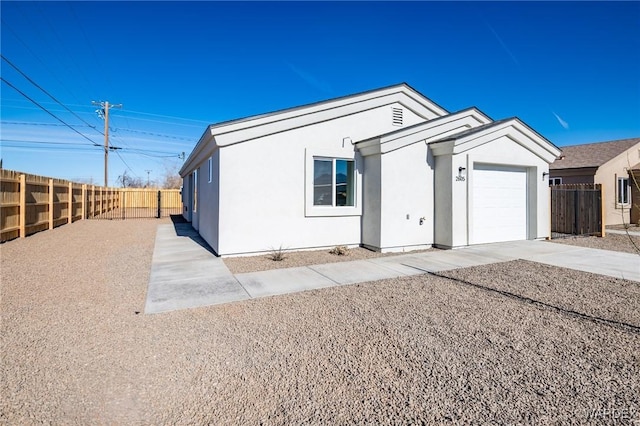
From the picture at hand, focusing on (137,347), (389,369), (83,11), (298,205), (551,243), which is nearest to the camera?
(389,369)

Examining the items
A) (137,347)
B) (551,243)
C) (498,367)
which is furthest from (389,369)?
(551,243)

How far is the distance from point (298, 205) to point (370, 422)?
733cm

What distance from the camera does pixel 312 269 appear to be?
7.41 m

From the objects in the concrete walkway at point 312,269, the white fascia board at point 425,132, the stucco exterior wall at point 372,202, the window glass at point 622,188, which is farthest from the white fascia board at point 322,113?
the window glass at point 622,188

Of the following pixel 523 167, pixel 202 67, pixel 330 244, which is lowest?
pixel 330 244

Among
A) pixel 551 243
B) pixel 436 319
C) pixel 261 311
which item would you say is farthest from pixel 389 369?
pixel 551 243

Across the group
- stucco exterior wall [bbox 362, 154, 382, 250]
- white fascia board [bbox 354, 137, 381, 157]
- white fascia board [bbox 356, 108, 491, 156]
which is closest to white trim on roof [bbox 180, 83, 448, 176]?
white fascia board [bbox 354, 137, 381, 157]

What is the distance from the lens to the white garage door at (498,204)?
10352mm

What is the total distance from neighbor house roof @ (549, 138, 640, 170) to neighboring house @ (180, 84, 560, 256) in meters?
10.9

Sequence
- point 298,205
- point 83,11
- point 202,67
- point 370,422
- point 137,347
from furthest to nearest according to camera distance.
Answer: point 202,67
point 83,11
point 298,205
point 137,347
point 370,422

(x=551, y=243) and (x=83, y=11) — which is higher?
(x=83, y=11)

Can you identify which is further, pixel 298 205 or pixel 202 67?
pixel 202 67

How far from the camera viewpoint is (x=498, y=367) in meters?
3.22

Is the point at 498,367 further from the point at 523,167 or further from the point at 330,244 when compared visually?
the point at 523,167
